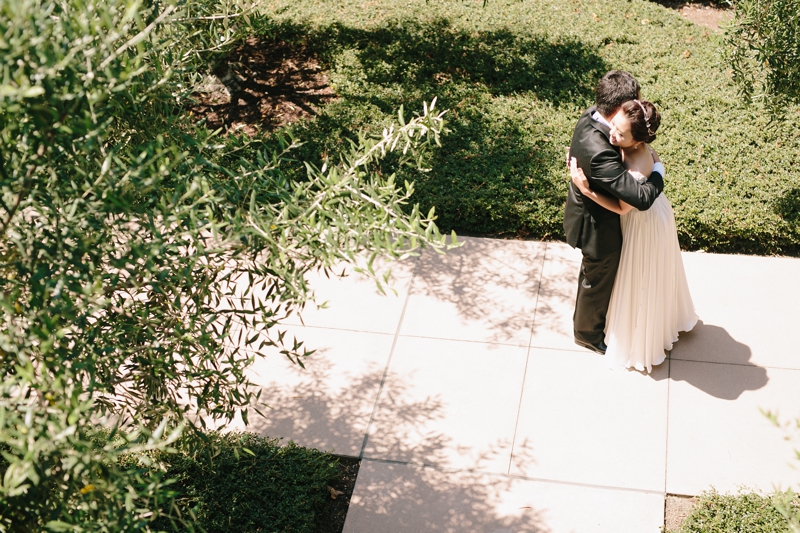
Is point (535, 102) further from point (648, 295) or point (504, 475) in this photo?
point (504, 475)

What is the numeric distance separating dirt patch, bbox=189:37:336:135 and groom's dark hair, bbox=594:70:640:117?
502cm

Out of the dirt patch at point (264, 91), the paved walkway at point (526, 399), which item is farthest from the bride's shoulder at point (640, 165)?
the dirt patch at point (264, 91)

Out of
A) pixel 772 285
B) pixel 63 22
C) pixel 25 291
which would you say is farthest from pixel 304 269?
pixel 772 285

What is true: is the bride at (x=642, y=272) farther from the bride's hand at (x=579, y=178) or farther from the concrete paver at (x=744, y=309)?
the concrete paver at (x=744, y=309)

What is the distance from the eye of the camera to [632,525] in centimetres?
486

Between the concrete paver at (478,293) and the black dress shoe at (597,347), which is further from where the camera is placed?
the concrete paver at (478,293)

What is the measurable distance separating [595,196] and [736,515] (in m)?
2.24

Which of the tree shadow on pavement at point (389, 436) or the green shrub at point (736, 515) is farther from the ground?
the green shrub at point (736, 515)

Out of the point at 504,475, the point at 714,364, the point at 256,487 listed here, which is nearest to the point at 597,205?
the point at 714,364

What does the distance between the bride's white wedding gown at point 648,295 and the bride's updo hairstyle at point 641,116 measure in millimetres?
685

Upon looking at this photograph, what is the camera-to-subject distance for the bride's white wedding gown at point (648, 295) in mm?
5293

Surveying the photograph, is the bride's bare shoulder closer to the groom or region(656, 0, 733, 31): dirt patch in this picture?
the groom

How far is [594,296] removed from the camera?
18.8 feet

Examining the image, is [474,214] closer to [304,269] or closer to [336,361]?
[336,361]
